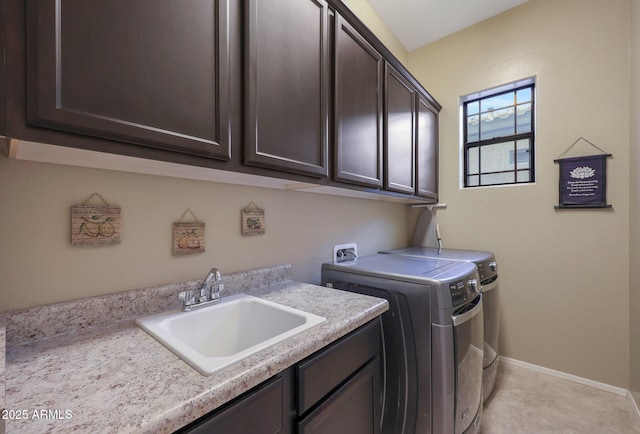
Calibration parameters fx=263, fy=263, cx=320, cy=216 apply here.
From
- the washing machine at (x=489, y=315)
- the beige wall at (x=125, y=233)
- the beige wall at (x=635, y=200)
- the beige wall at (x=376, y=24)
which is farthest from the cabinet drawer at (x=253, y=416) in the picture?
the beige wall at (x=376, y=24)

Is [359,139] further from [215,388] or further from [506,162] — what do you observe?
[506,162]

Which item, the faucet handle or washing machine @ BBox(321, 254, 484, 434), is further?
washing machine @ BBox(321, 254, 484, 434)

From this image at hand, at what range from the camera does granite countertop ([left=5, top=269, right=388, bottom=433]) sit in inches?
18.0

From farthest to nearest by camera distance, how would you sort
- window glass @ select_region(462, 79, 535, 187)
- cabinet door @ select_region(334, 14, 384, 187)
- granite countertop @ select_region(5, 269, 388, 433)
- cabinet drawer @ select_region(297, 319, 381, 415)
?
1. window glass @ select_region(462, 79, 535, 187)
2. cabinet door @ select_region(334, 14, 384, 187)
3. cabinet drawer @ select_region(297, 319, 381, 415)
4. granite countertop @ select_region(5, 269, 388, 433)

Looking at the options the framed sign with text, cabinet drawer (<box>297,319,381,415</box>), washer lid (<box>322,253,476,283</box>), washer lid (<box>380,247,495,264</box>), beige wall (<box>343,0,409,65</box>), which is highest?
beige wall (<box>343,0,409,65</box>)

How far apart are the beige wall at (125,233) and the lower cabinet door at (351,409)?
69 cm

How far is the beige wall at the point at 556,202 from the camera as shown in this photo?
189 cm

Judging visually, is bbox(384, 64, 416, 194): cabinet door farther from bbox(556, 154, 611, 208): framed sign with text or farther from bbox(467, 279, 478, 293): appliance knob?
bbox(556, 154, 611, 208): framed sign with text

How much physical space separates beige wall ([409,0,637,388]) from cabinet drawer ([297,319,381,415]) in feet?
6.21

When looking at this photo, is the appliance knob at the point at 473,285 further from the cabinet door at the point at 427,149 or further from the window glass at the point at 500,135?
the window glass at the point at 500,135

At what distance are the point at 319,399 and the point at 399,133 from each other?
1.67 m

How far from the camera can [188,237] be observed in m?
1.09

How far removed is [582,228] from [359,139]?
1924mm

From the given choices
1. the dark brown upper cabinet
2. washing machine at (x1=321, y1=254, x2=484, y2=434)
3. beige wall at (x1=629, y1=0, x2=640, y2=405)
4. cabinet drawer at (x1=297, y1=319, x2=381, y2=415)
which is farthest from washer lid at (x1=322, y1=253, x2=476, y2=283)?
beige wall at (x1=629, y1=0, x2=640, y2=405)
